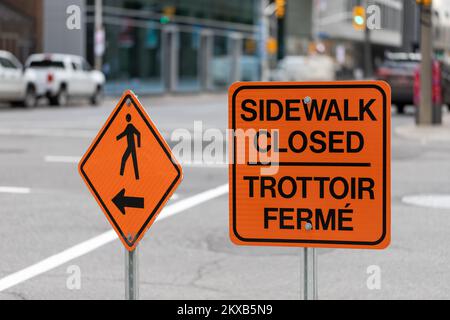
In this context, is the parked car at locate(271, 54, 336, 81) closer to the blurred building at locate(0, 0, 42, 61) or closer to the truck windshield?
the blurred building at locate(0, 0, 42, 61)

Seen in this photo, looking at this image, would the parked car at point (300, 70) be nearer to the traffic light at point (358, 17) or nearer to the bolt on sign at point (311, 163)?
the traffic light at point (358, 17)

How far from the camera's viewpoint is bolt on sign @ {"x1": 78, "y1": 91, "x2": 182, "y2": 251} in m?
5.75

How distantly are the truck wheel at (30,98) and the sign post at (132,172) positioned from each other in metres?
30.0

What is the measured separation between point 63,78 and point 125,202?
32754 mm

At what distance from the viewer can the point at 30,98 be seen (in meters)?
35.8

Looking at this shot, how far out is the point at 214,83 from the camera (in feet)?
212

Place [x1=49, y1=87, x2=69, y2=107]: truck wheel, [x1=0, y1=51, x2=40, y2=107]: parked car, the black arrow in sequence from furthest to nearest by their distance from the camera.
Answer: [x1=49, y1=87, x2=69, y2=107]: truck wheel < [x1=0, y1=51, x2=40, y2=107]: parked car < the black arrow

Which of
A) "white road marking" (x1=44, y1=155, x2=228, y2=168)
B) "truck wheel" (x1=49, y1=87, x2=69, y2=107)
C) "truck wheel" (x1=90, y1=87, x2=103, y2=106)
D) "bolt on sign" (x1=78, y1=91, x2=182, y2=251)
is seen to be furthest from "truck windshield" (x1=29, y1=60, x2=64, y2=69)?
"bolt on sign" (x1=78, y1=91, x2=182, y2=251)

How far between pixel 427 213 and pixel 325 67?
60.6 metres

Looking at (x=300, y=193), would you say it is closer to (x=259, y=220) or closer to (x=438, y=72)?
(x=259, y=220)

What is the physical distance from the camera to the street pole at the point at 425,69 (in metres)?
24.4

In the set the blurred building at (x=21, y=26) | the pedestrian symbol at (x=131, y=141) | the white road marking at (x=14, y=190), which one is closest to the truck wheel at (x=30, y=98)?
the blurred building at (x=21, y=26)

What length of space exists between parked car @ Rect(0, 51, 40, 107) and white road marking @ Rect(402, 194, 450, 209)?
23.3 m
